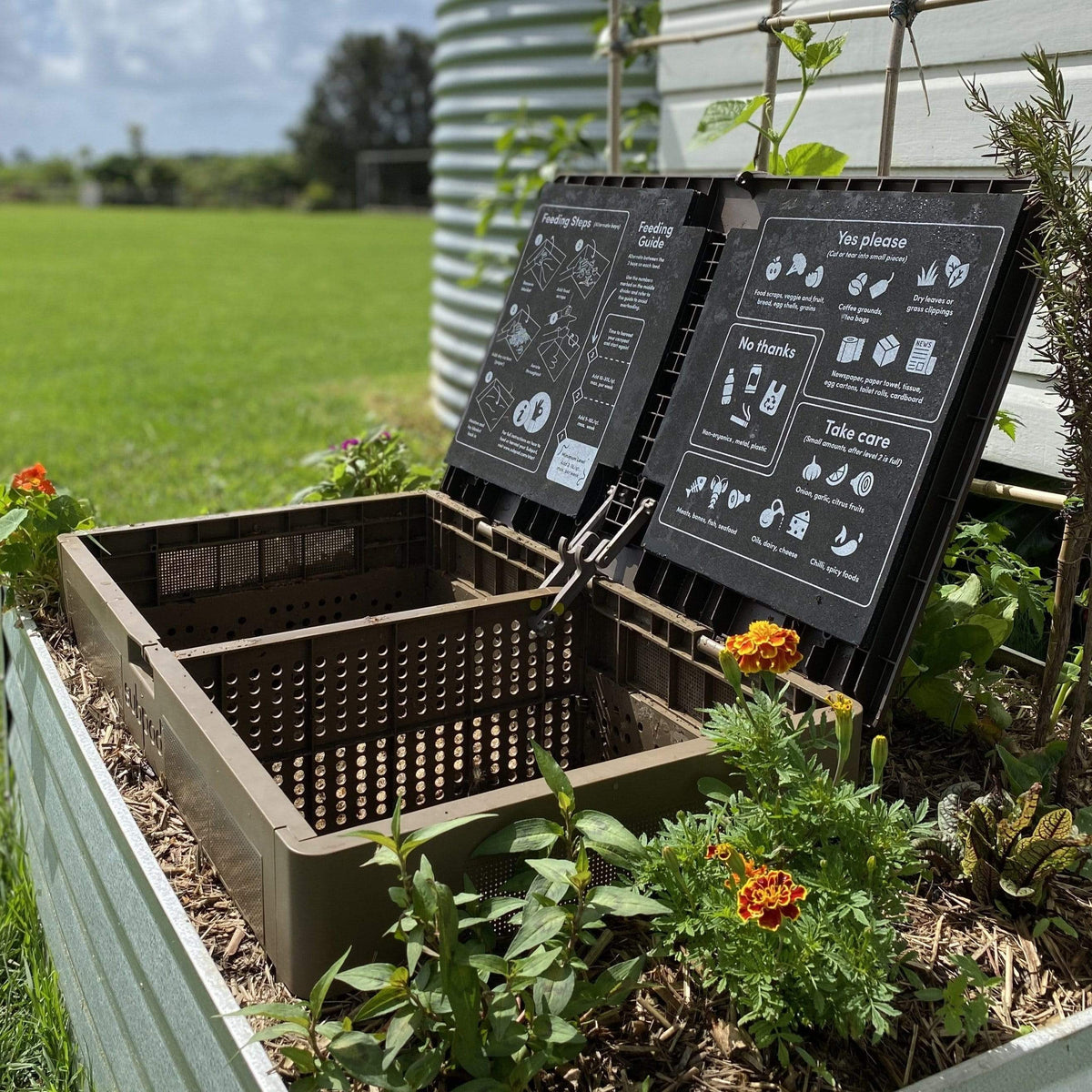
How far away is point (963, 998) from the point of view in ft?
5.54

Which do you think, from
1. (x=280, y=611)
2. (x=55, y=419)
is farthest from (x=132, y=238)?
(x=280, y=611)

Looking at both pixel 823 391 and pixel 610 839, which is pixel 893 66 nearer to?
pixel 823 391

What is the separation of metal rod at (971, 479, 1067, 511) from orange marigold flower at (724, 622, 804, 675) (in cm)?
99

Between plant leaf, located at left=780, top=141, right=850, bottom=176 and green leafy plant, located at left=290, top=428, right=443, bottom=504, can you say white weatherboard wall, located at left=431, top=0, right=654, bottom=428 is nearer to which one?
green leafy plant, located at left=290, top=428, right=443, bottom=504

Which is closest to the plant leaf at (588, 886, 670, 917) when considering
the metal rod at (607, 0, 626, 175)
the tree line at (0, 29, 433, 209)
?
the metal rod at (607, 0, 626, 175)

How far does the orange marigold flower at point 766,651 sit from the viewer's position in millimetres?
1790

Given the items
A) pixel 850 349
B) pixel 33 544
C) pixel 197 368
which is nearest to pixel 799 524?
pixel 850 349

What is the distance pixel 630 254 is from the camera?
2.94 metres

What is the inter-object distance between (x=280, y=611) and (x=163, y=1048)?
1419 millimetres

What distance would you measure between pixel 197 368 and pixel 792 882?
11.3 m

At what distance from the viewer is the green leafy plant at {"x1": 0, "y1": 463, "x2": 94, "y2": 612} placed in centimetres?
306

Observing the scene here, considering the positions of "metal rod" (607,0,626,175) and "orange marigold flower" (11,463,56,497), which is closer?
"orange marigold flower" (11,463,56,497)

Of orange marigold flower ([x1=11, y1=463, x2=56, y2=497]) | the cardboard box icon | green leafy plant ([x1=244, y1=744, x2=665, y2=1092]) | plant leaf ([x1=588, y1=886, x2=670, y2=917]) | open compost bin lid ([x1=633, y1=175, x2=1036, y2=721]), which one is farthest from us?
orange marigold flower ([x1=11, y1=463, x2=56, y2=497])

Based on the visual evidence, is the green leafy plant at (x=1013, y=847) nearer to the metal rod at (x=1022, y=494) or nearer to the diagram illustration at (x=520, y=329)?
the metal rod at (x=1022, y=494)
